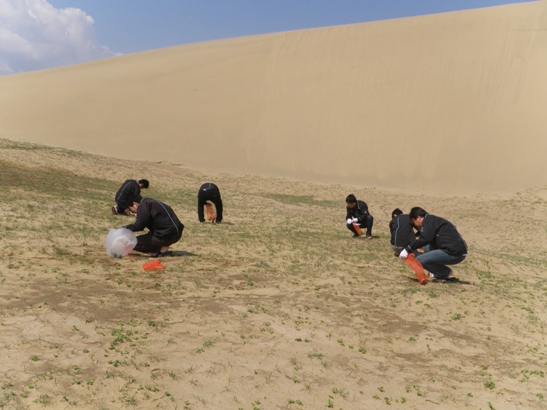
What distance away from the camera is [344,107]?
3988cm

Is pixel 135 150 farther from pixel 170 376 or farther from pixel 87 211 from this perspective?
pixel 170 376

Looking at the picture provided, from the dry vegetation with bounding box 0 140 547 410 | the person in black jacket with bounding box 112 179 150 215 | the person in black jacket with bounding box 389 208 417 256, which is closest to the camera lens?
the dry vegetation with bounding box 0 140 547 410

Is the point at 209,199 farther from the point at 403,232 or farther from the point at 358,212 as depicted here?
the point at 403,232

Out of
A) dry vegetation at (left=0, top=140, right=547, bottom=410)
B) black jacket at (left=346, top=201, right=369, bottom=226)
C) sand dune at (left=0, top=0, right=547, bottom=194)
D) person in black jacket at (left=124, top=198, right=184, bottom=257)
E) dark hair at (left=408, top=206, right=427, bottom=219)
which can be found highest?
sand dune at (left=0, top=0, right=547, bottom=194)

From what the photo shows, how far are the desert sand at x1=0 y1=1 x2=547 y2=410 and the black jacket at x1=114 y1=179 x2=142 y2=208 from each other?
0.40 m

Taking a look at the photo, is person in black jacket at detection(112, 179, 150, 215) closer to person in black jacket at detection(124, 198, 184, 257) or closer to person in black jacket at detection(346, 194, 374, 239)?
person in black jacket at detection(124, 198, 184, 257)

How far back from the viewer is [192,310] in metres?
6.62

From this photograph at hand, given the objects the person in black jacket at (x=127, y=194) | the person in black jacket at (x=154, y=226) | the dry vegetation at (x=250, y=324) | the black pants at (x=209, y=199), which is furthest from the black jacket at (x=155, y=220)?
the black pants at (x=209, y=199)

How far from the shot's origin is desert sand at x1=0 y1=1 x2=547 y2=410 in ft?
16.7

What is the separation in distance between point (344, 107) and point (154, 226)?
32.3 m

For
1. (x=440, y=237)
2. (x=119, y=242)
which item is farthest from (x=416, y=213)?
(x=119, y=242)

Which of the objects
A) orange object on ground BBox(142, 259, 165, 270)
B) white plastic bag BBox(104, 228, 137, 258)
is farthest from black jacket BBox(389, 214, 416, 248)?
white plastic bag BBox(104, 228, 137, 258)

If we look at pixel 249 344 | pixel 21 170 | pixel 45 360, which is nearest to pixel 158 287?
pixel 249 344

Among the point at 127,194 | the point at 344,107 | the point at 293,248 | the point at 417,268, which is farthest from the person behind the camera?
the point at 344,107
